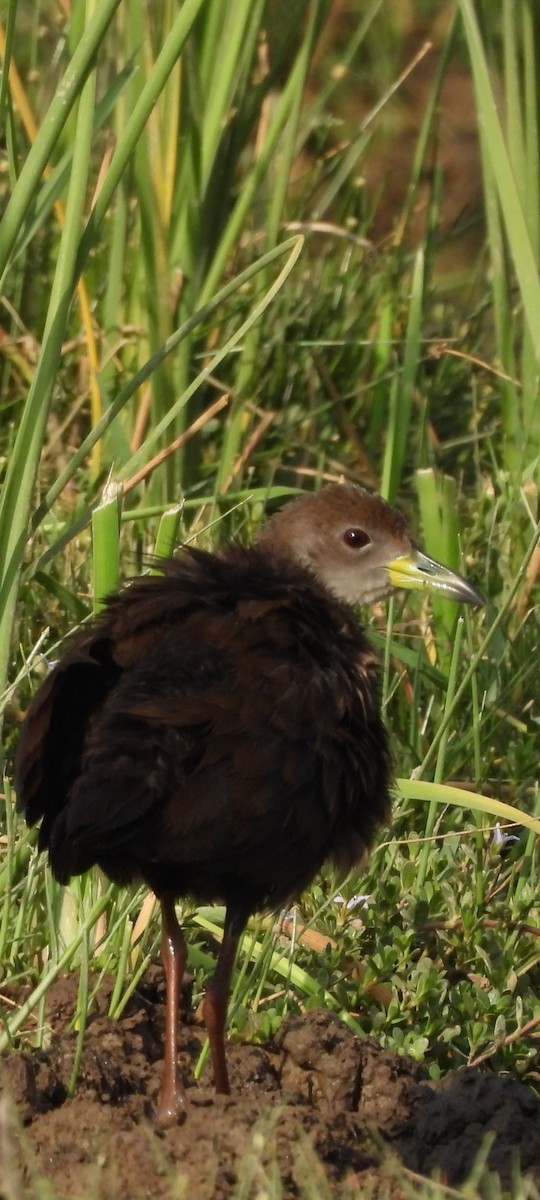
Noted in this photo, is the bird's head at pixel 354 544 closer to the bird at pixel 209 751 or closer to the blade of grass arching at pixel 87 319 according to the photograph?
the bird at pixel 209 751

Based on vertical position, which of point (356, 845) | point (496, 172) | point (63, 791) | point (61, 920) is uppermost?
point (496, 172)

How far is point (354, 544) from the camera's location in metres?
4.18

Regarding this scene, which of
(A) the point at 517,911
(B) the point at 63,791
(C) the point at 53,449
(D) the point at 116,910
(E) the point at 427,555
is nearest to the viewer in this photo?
(B) the point at 63,791

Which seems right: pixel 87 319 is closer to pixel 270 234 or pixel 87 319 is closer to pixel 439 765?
pixel 270 234

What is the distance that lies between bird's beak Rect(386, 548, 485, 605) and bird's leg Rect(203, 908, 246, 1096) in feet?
3.82

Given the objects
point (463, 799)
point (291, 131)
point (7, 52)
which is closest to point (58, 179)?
point (7, 52)

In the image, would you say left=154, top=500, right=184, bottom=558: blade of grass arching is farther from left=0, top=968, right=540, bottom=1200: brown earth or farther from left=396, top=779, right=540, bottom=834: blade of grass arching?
left=0, top=968, right=540, bottom=1200: brown earth

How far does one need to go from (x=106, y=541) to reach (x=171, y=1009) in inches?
35.7

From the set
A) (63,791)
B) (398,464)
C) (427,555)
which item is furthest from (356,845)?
(398,464)

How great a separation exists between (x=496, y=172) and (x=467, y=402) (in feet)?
5.57

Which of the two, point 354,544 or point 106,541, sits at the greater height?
point 106,541

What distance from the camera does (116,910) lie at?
3.57 m

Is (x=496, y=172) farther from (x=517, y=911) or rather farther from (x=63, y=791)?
(x=63, y=791)

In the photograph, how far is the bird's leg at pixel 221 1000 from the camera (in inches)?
125
